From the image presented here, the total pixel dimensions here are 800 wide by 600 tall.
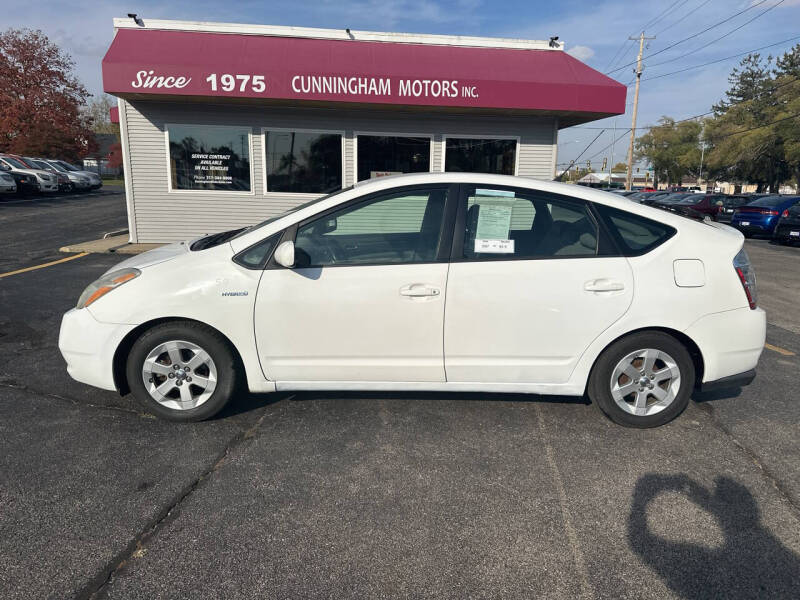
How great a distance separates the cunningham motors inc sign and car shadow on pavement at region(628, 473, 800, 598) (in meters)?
8.67

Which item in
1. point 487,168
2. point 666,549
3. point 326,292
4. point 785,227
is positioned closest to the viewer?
point 666,549

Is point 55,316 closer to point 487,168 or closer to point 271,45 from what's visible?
point 271,45

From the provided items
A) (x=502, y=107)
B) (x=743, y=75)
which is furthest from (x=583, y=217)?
(x=743, y=75)

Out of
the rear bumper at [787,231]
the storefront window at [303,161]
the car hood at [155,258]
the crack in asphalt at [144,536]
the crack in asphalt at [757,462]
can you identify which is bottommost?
the crack in asphalt at [144,536]

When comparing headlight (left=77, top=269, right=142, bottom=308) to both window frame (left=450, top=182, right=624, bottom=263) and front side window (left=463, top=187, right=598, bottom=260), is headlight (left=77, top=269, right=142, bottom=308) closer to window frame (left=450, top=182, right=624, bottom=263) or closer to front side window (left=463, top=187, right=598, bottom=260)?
window frame (left=450, top=182, right=624, bottom=263)

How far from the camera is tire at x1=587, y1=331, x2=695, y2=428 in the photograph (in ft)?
11.8

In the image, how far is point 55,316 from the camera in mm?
6305

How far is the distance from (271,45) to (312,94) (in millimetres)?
1646

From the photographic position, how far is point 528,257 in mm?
3539

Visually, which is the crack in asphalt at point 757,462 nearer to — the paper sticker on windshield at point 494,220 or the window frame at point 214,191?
the paper sticker on windshield at point 494,220

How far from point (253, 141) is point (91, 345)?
28.4 feet

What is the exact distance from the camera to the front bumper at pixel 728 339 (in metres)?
3.55

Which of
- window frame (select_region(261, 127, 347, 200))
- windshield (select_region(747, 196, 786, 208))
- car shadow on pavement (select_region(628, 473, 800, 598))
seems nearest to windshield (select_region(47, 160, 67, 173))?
window frame (select_region(261, 127, 347, 200))

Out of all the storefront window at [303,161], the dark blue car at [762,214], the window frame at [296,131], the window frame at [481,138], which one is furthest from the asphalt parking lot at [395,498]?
the dark blue car at [762,214]
